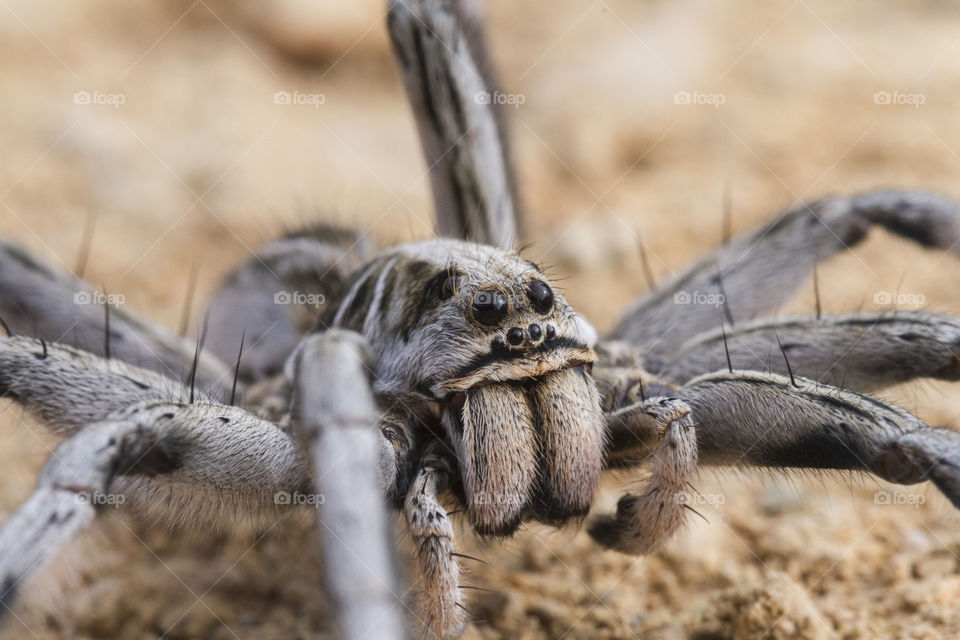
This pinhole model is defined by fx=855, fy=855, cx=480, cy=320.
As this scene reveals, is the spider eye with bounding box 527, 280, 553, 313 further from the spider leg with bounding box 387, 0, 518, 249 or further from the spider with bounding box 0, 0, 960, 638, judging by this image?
the spider leg with bounding box 387, 0, 518, 249

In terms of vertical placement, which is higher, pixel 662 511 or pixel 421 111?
pixel 421 111

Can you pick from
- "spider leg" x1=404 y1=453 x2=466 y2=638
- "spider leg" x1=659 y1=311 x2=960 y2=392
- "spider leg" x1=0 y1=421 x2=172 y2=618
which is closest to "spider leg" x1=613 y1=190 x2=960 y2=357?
"spider leg" x1=659 y1=311 x2=960 y2=392

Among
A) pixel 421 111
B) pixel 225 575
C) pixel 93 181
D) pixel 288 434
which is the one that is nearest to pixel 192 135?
pixel 93 181

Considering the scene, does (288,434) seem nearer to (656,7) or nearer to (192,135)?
(192,135)

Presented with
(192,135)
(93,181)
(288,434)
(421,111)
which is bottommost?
(288,434)

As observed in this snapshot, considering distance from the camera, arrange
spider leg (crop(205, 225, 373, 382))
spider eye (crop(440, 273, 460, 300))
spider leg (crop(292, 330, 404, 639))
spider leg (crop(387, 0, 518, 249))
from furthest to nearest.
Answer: spider leg (crop(205, 225, 373, 382)) < spider leg (crop(387, 0, 518, 249)) < spider eye (crop(440, 273, 460, 300)) < spider leg (crop(292, 330, 404, 639))

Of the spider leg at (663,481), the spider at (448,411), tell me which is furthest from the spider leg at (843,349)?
the spider leg at (663,481)
